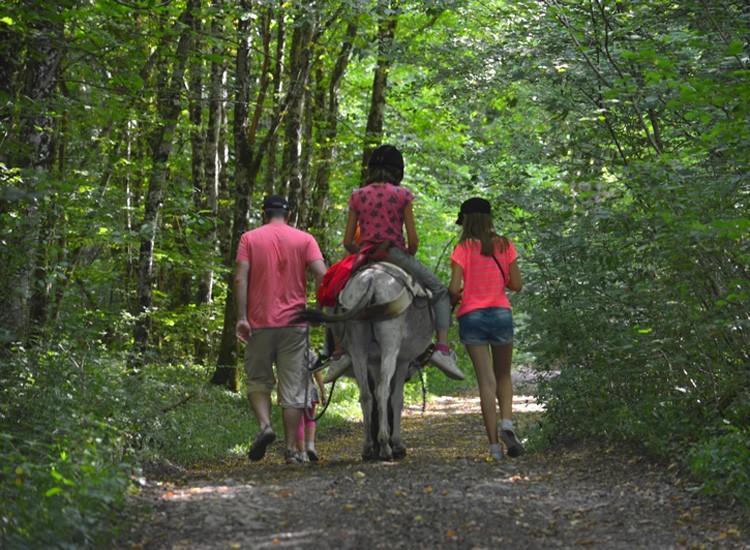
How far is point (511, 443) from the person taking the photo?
10461mm

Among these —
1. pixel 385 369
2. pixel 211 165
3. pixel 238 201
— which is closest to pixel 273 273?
pixel 385 369

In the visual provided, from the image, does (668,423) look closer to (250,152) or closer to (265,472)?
(265,472)

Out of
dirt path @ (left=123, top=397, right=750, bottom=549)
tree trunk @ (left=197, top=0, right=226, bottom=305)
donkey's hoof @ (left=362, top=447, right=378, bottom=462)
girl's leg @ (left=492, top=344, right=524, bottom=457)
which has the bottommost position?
dirt path @ (left=123, top=397, right=750, bottom=549)

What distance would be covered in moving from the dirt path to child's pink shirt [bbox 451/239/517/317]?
5.24 feet

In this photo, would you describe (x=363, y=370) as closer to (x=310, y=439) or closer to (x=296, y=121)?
(x=310, y=439)

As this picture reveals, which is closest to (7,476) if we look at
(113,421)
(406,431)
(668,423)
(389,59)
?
(113,421)

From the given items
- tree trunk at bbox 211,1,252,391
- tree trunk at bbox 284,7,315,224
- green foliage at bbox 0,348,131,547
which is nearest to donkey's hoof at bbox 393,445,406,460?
green foliage at bbox 0,348,131,547

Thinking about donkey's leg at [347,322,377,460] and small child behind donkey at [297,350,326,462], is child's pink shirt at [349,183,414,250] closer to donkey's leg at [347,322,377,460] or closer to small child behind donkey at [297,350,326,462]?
donkey's leg at [347,322,377,460]

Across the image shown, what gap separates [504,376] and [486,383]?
20cm

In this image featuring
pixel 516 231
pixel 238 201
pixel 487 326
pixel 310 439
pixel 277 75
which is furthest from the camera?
pixel 277 75

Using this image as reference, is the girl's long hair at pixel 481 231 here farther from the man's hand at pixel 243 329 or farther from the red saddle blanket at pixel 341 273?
the man's hand at pixel 243 329

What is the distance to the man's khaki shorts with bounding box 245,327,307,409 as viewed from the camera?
10477 millimetres

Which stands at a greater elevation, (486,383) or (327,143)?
(327,143)

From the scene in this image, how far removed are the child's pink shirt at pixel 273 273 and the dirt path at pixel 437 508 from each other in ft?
4.92
